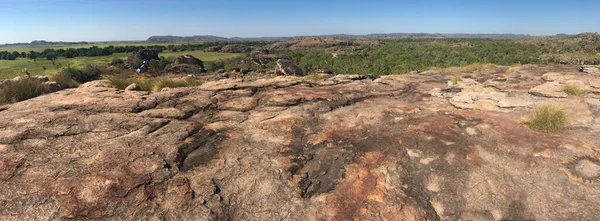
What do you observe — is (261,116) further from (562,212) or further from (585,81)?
(585,81)

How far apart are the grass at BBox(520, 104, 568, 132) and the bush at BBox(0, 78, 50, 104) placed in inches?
428

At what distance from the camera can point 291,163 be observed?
14.3 ft

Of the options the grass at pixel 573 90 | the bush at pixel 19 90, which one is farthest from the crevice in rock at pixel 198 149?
the grass at pixel 573 90

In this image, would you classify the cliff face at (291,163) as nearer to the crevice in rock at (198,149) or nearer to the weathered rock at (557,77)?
the crevice in rock at (198,149)

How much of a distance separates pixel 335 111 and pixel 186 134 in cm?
325

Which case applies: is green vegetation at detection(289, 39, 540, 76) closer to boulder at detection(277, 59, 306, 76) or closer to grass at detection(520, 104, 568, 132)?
boulder at detection(277, 59, 306, 76)

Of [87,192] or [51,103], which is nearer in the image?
[87,192]

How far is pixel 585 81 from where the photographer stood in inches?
349

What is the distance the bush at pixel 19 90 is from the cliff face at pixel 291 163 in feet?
3.85

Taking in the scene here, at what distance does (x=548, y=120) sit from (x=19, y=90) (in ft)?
37.0

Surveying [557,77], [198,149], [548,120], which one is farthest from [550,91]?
[198,149]

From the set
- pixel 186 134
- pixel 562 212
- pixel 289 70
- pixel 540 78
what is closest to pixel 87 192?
pixel 186 134

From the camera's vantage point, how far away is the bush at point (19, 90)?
6965 mm

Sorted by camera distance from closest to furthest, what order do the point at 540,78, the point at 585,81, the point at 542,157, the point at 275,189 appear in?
1. the point at 275,189
2. the point at 542,157
3. the point at 585,81
4. the point at 540,78
